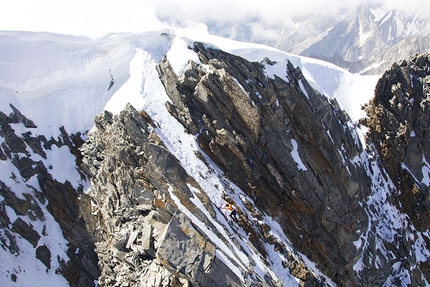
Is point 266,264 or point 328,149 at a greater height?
point 328,149

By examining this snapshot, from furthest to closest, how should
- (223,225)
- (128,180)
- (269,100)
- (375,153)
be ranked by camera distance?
1. (375,153)
2. (269,100)
3. (128,180)
4. (223,225)

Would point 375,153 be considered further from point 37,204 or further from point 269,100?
point 37,204

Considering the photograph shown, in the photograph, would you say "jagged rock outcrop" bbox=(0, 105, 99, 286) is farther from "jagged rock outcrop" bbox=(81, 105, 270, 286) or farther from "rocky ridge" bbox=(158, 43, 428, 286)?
"rocky ridge" bbox=(158, 43, 428, 286)

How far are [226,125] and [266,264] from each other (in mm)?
12508

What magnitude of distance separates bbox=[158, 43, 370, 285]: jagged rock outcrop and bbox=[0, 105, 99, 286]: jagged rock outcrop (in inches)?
562

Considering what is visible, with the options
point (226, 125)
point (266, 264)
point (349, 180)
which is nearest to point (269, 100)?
point (226, 125)

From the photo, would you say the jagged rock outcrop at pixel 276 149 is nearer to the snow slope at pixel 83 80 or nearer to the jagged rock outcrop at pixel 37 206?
the snow slope at pixel 83 80

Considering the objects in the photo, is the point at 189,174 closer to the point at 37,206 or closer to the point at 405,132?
the point at 37,206

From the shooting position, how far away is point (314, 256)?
29.6 m

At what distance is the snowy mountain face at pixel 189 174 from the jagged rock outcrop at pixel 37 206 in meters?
0.11

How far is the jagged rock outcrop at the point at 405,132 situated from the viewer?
133ft

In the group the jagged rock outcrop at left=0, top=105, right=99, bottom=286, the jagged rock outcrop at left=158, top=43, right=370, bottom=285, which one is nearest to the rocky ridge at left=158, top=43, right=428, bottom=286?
the jagged rock outcrop at left=158, top=43, right=370, bottom=285

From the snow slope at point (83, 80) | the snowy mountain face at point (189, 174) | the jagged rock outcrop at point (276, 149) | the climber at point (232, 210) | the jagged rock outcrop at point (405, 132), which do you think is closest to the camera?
the snowy mountain face at point (189, 174)

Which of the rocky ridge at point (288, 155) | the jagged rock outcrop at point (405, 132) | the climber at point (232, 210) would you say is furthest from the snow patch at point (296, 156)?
the jagged rock outcrop at point (405, 132)
